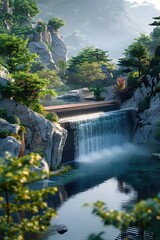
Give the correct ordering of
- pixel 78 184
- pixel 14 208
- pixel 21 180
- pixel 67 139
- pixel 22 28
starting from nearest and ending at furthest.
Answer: pixel 21 180 < pixel 14 208 < pixel 78 184 < pixel 67 139 < pixel 22 28

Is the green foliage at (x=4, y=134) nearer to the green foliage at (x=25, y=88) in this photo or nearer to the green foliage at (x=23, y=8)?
the green foliage at (x=25, y=88)

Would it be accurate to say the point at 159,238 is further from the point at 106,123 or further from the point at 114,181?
the point at 106,123

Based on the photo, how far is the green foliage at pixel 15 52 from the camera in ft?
138

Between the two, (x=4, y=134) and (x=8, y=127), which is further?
(x=8, y=127)

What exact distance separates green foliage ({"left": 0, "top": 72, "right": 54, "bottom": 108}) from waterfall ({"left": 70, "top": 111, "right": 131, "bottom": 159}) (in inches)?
287

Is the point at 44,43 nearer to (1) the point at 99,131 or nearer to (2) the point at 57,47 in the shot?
(2) the point at 57,47

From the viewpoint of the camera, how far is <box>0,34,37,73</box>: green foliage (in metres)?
42.0

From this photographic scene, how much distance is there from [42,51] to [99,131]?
5235cm

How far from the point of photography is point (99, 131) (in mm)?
49062

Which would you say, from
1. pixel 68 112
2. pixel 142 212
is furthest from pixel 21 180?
pixel 68 112

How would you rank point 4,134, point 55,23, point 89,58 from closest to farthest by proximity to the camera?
1. point 4,134
2. point 89,58
3. point 55,23

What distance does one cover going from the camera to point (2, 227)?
25.5 feet

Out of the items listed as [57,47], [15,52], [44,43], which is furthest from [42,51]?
[15,52]

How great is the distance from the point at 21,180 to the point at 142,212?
263 cm
